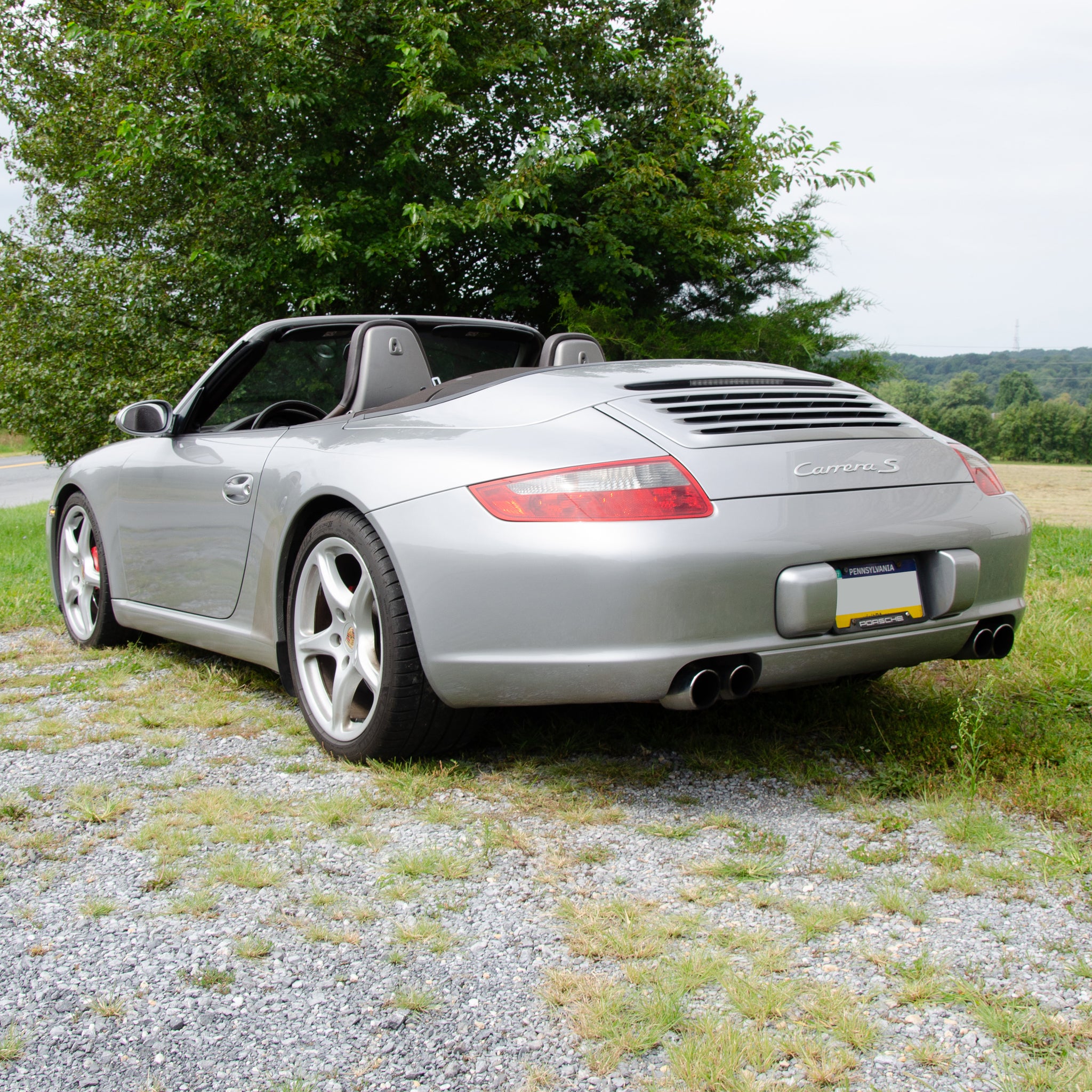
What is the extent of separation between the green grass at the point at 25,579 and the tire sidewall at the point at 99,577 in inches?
25.8

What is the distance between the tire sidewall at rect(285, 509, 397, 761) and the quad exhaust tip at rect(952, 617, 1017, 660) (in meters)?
1.64

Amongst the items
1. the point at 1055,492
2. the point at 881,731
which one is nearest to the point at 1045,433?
the point at 1055,492

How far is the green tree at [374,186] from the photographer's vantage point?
13.4m

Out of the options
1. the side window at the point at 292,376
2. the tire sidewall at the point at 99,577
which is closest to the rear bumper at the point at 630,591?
the side window at the point at 292,376

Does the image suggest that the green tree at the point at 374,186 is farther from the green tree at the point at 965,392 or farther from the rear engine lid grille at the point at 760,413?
the green tree at the point at 965,392

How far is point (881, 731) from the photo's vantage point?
334 centimetres

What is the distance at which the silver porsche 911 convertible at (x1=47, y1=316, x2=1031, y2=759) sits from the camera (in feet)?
8.63

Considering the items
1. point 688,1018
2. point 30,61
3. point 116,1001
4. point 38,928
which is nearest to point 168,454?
point 38,928

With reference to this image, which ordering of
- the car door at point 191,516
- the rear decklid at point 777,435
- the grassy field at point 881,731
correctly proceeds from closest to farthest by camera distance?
the rear decklid at point 777,435 → the grassy field at point 881,731 → the car door at point 191,516

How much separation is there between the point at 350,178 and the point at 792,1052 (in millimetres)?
14773

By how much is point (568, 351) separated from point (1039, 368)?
110m

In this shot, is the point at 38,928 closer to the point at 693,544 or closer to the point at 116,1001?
the point at 116,1001

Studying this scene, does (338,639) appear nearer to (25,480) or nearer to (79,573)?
(79,573)

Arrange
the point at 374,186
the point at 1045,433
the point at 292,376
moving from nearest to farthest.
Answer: the point at 292,376, the point at 374,186, the point at 1045,433
